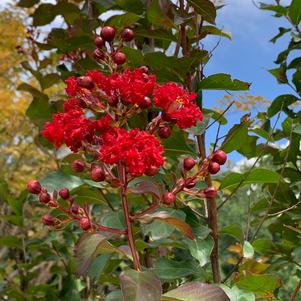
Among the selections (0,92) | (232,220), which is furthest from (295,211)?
(232,220)

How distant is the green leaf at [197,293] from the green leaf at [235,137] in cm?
44

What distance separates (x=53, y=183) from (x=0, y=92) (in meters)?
3.65

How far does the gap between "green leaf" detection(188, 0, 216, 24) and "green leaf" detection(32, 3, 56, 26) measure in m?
0.79

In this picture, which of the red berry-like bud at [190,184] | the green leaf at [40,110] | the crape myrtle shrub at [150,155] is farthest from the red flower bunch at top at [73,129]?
the green leaf at [40,110]

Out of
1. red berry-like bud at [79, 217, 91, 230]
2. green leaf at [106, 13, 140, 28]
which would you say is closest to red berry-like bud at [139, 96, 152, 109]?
red berry-like bud at [79, 217, 91, 230]

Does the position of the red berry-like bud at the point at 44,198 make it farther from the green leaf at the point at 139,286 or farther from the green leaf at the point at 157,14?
the green leaf at the point at 157,14

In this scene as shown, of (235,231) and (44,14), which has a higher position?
(44,14)

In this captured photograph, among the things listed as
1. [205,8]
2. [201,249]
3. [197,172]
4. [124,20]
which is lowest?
[201,249]

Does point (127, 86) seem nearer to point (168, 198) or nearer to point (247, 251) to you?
point (168, 198)

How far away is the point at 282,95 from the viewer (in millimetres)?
1883

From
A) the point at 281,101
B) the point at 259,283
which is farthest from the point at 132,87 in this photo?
the point at 281,101

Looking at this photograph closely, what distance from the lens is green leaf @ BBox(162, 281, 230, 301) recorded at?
37.2 inches

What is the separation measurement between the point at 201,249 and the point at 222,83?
423mm

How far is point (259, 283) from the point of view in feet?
4.17
